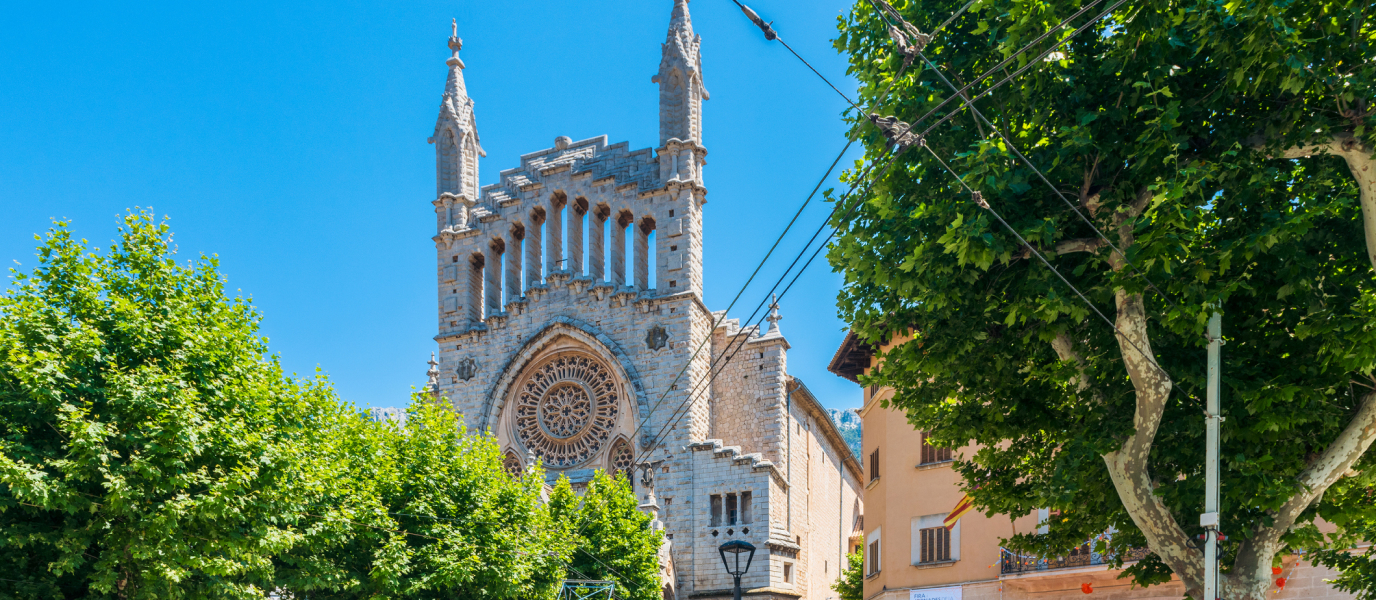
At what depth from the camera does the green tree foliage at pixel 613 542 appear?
29.8m

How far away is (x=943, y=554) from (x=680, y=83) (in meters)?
21.8

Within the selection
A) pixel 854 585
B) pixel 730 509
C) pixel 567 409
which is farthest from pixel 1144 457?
pixel 567 409

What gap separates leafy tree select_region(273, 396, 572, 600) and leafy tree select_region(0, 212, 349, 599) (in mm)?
2322

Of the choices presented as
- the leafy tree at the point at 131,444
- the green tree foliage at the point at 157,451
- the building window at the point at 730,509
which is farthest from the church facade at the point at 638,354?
the leafy tree at the point at 131,444

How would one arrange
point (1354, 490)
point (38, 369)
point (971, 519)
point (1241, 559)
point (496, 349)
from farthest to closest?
point (496, 349)
point (971, 519)
point (38, 369)
point (1354, 490)
point (1241, 559)

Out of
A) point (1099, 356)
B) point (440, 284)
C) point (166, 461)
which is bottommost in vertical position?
point (166, 461)

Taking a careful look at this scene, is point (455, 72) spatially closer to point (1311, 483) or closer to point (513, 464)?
point (513, 464)

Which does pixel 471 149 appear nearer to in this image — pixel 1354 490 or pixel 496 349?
pixel 496 349

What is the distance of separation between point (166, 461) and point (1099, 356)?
38.5 feet

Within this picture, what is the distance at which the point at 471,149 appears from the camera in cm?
4469

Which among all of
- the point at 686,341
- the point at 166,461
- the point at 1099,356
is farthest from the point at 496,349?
the point at 1099,356

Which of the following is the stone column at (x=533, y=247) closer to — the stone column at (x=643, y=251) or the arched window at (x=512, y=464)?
the stone column at (x=643, y=251)

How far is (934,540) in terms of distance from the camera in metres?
24.4

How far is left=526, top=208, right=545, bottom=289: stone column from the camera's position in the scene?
41.8 metres
